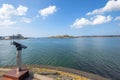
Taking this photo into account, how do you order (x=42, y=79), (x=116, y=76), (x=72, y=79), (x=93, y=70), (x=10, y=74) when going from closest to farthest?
(x=10, y=74) < (x=42, y=79) < (x=72, y=79) < (x=116, y=76) < (x=93, y=70)

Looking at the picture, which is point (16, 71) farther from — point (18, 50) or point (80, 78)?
point (80, 78)

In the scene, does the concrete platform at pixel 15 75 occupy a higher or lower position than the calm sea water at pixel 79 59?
higher

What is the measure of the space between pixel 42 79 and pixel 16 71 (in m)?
1.92

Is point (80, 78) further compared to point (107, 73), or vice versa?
point (107, 73)

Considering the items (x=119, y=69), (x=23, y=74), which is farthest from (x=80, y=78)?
(x=119, y=69)

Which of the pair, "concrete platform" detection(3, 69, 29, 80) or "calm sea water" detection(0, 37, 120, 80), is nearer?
"concrete platform" detection(3, 69, 29, 80)

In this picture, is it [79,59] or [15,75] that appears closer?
[15,75]

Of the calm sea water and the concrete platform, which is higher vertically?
the concrete platform

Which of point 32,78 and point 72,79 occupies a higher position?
point 32,78

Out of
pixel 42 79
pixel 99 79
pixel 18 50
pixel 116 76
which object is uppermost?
pixel 18 50

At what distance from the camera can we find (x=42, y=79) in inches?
349

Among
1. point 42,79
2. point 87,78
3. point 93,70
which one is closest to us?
point 42,79

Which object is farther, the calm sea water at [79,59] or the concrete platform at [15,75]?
the calm sea water at [79,59]

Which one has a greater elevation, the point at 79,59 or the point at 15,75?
the point at 15,75
